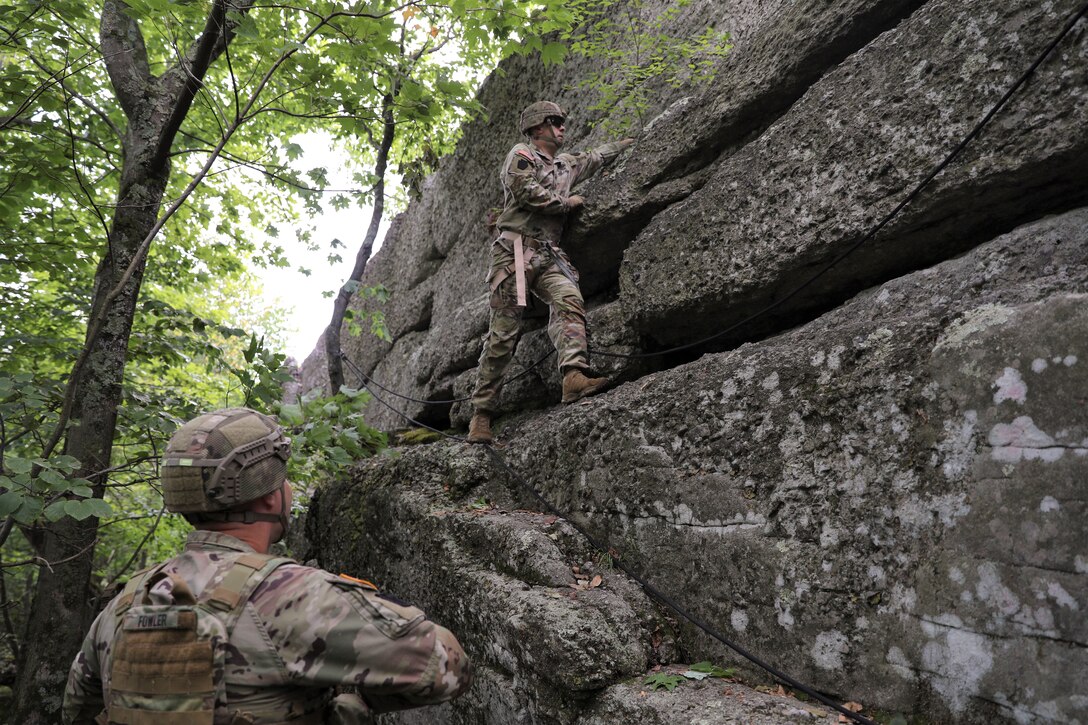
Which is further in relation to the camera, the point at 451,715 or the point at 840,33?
the point at 840,33

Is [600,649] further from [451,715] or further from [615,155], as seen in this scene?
[615,155]

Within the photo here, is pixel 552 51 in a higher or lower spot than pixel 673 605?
higher

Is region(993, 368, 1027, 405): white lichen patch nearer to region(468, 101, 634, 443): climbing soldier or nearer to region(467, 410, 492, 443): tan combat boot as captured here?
region(468, 101, 634, 443): climbing soldier

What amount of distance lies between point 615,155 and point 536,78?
2.71 meters

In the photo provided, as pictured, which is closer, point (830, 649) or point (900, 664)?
point (900, 664)

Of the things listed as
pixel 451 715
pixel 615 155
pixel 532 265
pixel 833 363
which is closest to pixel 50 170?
pixel 532 265

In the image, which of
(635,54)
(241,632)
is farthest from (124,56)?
(241,632)

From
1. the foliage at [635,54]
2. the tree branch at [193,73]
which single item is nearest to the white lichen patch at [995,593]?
the foliage at [635,54]

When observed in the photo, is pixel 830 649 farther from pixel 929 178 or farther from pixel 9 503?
pixel 9 503

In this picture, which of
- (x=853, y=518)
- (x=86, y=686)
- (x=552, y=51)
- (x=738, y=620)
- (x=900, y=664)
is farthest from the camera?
(x=552, y=51)

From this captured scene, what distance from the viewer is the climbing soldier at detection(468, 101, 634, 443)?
211 inches

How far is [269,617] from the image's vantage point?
81.4 inches

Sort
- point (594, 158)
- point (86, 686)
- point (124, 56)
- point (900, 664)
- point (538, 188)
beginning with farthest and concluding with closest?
point (594, 158), point (538, 188), point (124, 56), point (900, 664), point (86, 686)

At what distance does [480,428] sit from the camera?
586 centimetres
